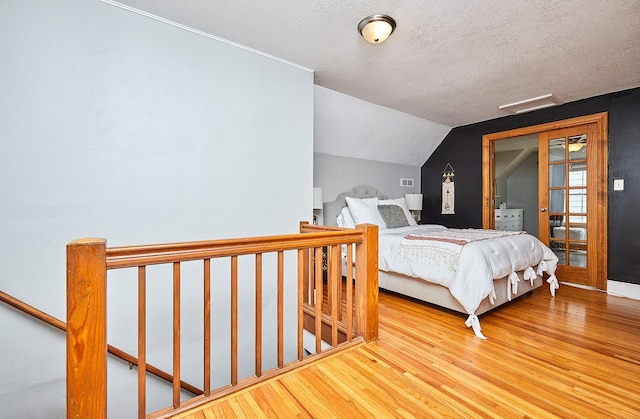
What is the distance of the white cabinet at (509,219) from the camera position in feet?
17.0

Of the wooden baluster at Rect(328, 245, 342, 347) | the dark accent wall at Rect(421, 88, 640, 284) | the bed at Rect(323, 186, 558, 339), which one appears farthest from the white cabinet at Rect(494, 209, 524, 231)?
the wooden baluster at Rect(328, 245, 342, 347)

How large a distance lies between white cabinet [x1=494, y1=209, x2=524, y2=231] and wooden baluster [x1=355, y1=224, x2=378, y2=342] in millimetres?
4371

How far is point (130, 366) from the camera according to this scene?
1.86m

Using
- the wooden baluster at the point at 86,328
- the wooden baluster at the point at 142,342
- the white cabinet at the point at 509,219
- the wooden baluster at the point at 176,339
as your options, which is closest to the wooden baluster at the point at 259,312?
the wooden baluster at the point at 176,339

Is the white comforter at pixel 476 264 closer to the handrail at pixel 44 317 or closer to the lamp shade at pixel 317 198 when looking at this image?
the lamp shade at pixel 317 198

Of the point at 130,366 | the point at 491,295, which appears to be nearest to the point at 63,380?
the point at 130,366

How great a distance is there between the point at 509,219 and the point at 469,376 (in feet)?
15.8

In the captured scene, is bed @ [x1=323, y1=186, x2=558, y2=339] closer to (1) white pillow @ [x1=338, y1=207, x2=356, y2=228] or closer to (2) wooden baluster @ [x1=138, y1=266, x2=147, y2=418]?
(1) white pillow @ [x1=338, y1=207, x2=356, y2=228]

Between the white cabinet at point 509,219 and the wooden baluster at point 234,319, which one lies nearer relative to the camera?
the wooden baluster at point 234,319

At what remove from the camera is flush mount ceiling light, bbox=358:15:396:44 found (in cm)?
187

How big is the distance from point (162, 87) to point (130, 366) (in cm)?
190

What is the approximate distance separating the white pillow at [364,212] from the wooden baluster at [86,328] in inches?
113

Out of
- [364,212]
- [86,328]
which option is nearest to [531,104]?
[364,212]

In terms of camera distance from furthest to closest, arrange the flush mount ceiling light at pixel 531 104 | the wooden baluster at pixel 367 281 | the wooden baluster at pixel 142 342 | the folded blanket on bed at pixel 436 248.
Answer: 1. the flush mount ceiling light at pixel 531 104
2. the folded blanket on bed at pixel 436 248
3. the wooden baluster at pixel 367 281
4. the wooden baluster at pixel 142 342
